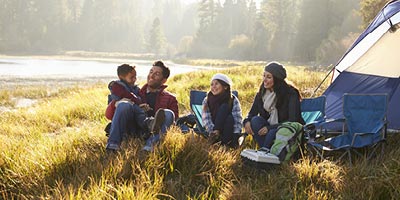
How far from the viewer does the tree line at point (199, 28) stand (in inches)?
1238

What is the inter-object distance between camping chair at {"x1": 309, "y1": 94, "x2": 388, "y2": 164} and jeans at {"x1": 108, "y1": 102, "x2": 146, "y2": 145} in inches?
70.2

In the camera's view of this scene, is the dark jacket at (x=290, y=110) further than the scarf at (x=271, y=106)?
No

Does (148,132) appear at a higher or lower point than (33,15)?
lower

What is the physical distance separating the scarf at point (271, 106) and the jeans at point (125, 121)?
133cm

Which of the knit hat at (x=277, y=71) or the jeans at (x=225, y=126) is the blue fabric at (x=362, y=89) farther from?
the jeans at (x=225, y=126)

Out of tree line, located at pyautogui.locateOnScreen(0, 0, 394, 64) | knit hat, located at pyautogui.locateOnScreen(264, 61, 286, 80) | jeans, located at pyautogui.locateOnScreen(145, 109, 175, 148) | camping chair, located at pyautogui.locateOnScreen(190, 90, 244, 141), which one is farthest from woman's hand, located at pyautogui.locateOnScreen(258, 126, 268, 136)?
tree line, located at pyautogui.locateOnScreen(0, 0, 394, 64)

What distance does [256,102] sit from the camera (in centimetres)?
402

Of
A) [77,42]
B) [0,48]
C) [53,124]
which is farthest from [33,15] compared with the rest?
[53,124]

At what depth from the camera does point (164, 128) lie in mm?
3604

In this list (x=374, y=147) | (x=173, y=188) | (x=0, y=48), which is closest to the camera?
(x=173, y=188)

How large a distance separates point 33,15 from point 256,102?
62.9 m

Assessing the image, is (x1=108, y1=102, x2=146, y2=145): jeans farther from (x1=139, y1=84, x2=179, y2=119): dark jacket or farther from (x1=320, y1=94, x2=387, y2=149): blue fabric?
(x1=320, y1=94, x2=387, y2=149): blue fabric

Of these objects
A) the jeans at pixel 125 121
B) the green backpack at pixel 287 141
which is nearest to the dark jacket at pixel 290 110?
the green backpack at pixel 287 141

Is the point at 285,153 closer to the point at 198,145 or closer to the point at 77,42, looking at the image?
the point at 198,145
